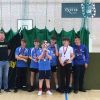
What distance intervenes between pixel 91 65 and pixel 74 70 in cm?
66

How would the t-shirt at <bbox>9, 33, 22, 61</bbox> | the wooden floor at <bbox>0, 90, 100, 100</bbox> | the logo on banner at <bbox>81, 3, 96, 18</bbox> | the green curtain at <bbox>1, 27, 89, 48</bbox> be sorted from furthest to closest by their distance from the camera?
1. the logo on banner at <bbox>81, 3, 96, 18</bbox>
2. the green curtain at <bbox>1, 27, 89, 48</bbox>
3. the t-shirt at <bbox>9, 33, 22, 61</bbox>
4. the wooden floor at <bbox>0, 90, 100, 100</bbox>

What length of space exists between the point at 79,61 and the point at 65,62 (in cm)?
44

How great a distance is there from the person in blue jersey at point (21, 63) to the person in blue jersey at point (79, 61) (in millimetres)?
1372

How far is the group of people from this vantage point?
7.59 meters

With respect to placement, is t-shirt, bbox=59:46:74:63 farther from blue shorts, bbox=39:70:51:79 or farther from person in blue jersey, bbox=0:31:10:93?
person in blue jersey, bbox=0:31:10:93

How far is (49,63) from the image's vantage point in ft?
24.9

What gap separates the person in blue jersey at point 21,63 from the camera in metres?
7.86

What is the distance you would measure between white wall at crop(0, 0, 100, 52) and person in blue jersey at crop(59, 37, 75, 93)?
9241mm

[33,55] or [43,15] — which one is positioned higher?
[43,15]

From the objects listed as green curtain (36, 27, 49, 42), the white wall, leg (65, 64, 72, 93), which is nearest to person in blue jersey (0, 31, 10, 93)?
green curtain (36, 27, 49, 42)

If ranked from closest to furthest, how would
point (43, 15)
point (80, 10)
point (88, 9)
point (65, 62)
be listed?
point (65, 62) → point (88, 9) → point (80, 10) → point (43, 15)

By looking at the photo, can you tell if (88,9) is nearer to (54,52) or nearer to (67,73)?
(54,52)

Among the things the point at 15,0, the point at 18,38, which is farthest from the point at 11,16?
the point at 18,38

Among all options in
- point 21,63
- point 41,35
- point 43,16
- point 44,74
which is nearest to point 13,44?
point 21,63
